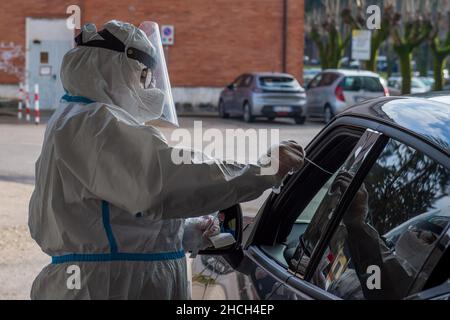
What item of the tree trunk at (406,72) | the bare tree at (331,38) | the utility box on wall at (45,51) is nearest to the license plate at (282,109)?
the utility box on wall at (45,51)

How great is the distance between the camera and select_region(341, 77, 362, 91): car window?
989 inches

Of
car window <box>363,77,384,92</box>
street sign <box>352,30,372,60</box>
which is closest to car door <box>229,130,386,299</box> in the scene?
car window <box>363,77,384,92</box>

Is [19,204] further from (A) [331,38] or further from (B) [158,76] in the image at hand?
(A) [331,38]

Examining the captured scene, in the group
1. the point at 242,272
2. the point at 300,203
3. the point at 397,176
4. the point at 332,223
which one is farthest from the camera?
the point at 300,203

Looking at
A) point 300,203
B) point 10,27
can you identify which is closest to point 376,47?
point 10,27

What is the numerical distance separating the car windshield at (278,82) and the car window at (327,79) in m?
1.02

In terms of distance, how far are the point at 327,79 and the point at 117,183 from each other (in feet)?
77.7

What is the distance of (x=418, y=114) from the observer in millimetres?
Result: 2666

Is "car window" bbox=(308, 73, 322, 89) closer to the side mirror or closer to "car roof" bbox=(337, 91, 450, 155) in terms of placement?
the side mirror

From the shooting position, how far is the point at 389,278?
8.35ft

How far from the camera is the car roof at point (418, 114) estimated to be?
2.43 m

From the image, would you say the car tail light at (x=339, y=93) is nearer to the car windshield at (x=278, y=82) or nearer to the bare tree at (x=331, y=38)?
the car windshield at (x=278, y=82)

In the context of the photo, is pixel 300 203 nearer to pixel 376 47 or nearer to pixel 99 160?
pixel 99 160

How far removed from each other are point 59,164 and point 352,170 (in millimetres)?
992
